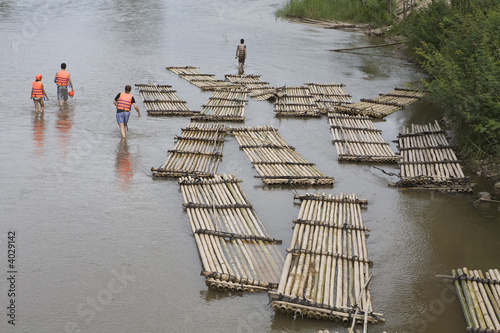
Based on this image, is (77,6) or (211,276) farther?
→ (77,6)

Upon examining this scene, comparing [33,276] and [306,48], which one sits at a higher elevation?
[306,48]

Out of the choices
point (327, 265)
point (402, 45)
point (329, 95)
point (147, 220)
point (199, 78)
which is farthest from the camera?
point (402, 45)

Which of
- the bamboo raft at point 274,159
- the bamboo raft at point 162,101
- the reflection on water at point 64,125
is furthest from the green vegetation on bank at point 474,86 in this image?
the reflection on water at point 64,125

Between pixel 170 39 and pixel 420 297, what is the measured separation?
2821 centimetres

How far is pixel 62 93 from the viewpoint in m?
19.2

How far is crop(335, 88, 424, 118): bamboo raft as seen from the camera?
19.9 meters

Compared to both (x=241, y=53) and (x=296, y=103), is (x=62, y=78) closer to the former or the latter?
(x=296, y=103)

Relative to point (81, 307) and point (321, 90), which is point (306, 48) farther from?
point (81, 307)

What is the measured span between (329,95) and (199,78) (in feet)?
19.5

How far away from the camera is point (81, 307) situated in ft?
28.7

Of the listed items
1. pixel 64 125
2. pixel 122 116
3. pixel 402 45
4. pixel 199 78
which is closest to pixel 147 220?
pixel 122 116

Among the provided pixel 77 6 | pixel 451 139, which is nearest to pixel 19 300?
pixel 451 139

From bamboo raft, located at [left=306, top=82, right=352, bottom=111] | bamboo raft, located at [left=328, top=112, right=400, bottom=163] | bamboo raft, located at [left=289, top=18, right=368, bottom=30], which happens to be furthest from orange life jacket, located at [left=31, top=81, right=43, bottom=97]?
bamboo raft, located at [left=289, top=18, right=368, bottom=30]

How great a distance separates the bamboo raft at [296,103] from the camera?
1981 cm
